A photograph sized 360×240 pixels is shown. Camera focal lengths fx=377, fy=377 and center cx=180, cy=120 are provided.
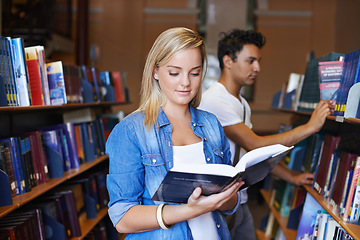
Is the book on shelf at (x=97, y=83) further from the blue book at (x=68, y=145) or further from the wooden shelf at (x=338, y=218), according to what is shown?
the wooden shelf at (x=338, y=218)

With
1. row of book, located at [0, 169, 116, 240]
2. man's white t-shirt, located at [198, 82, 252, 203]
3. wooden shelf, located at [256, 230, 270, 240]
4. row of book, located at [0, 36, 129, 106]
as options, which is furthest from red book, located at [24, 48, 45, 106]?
wooden shelf, located at [256, 230, 270, 240]

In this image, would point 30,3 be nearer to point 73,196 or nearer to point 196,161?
point 73,196

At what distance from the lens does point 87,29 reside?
7.38 m

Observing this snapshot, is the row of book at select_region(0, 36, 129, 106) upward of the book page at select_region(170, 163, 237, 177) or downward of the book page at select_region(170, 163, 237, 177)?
upward

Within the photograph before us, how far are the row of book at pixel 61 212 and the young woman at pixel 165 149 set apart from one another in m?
0.90

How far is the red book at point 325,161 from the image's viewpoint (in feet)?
6.97

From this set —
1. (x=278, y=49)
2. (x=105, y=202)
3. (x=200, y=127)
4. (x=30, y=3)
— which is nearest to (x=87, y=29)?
(x=30, y=3)

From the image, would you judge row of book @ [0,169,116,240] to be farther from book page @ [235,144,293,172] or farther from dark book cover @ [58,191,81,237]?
book page @ [235,144,293,172]

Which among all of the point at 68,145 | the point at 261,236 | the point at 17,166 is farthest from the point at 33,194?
the point at 261,236

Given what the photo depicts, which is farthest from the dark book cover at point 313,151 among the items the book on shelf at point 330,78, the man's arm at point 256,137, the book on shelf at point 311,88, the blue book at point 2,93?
the blue book at point 2,93

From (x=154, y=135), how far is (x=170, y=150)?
84 millimetres

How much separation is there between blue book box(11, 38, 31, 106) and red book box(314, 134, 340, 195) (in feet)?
5.60

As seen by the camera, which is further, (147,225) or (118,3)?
(118,3)

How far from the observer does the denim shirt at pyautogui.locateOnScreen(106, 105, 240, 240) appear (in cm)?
133
